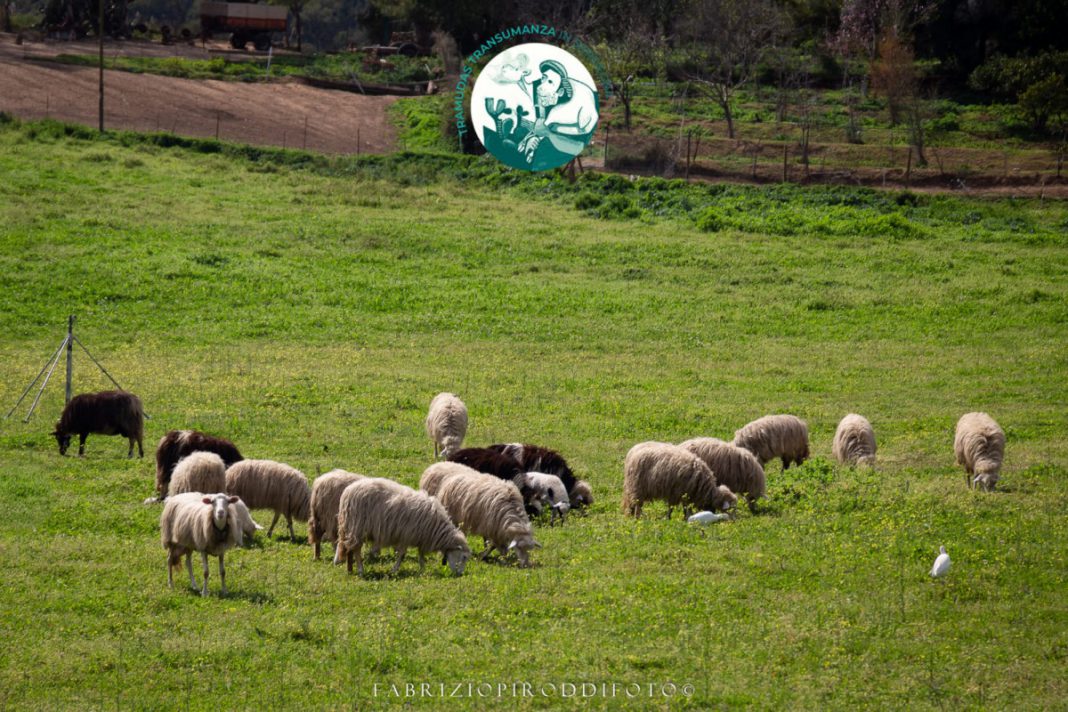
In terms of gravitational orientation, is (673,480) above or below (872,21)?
below

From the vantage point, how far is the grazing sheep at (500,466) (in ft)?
51.5

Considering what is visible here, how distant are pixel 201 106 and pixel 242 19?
21062 millimetres

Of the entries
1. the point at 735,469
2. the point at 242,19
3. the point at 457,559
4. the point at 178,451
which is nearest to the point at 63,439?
the point at 178,451

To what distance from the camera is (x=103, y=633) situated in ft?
36.2

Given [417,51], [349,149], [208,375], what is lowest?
[208,375]

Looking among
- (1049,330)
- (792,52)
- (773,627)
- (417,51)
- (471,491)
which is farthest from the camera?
(417,51)

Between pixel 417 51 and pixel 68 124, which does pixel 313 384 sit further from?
pixel 417 51

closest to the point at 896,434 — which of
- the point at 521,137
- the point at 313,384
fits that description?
the point at 313,384

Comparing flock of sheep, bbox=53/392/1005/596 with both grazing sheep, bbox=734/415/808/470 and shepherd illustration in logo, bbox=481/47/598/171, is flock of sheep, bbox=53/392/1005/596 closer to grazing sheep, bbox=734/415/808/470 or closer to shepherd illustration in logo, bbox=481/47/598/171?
grazing sheep, bbox=734/415/808/470

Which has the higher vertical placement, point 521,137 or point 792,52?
point 792,52

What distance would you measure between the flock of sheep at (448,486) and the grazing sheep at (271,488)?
0.01m

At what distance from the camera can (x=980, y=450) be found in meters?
16.6

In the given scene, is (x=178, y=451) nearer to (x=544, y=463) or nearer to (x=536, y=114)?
(x=544, y=463)

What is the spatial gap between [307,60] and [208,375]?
4857cm
